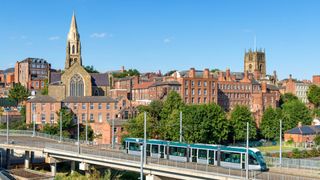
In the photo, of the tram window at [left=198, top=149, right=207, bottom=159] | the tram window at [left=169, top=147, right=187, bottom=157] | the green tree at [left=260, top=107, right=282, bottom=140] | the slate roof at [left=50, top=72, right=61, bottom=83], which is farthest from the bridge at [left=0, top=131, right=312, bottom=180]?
the green tree at [left=260, top=107, right=282, bottom=140]

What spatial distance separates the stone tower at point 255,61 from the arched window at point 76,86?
9603 cm

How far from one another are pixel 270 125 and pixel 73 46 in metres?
55.8

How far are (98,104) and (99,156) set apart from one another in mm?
43306

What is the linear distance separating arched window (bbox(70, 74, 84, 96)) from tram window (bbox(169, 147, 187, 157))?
181 ft

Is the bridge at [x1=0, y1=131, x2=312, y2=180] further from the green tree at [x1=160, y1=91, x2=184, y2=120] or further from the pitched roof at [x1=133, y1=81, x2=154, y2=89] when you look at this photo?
the pitched roof at [x1=133, y1=81, x2=154, y2=89]

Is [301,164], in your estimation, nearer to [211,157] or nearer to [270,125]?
[211,157]

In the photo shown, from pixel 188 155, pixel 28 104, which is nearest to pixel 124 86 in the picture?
pixel 28 104

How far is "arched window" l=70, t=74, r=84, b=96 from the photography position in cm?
9944

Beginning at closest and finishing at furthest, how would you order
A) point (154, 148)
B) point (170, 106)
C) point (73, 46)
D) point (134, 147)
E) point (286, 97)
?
1. point (154, 148)
2. point (134, 147)
3. point (170, 106)
4. point (73, 46)
5. point (286, 97)

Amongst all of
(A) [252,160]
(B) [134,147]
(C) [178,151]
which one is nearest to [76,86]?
(B) [134,147]

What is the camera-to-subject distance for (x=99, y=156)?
50.1m

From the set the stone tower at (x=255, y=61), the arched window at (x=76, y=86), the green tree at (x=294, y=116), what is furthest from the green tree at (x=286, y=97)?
the arched window at (x=76, y=86)

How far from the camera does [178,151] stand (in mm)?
47344

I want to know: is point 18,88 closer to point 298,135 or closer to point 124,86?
point 124,86
